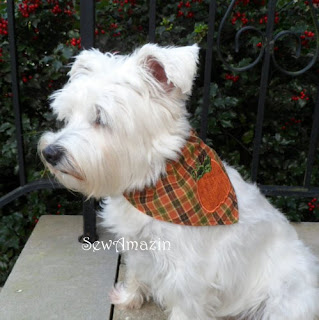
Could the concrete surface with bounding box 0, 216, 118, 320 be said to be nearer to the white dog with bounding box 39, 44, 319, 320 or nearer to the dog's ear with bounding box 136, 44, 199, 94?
the white dog with bounding box 39, 44, 319, 320

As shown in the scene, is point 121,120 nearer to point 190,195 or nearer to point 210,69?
point 190,195

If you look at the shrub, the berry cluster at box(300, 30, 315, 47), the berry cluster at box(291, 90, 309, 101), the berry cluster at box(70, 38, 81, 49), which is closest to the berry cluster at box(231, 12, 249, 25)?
the shrub

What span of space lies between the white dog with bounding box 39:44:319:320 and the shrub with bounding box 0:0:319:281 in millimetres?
957

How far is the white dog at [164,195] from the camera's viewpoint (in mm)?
1626

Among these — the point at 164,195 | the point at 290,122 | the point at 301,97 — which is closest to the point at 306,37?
the point at 301,97

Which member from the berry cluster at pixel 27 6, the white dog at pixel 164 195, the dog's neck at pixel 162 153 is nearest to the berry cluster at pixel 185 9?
the berry cluster at pixel 27 6

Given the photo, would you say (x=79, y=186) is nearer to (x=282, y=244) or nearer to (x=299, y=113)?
(x=282, y=244)

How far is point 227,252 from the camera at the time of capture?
1888 mm

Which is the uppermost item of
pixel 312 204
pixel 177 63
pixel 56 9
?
pixel 56 9

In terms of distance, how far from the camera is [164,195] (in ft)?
5.89

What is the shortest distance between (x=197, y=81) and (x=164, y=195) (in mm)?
1456

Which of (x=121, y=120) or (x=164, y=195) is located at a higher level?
(x=121, y=120)

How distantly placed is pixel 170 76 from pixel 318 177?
2.10 meters

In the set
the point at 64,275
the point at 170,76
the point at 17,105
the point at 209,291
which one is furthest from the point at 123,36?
the point at 209,291
